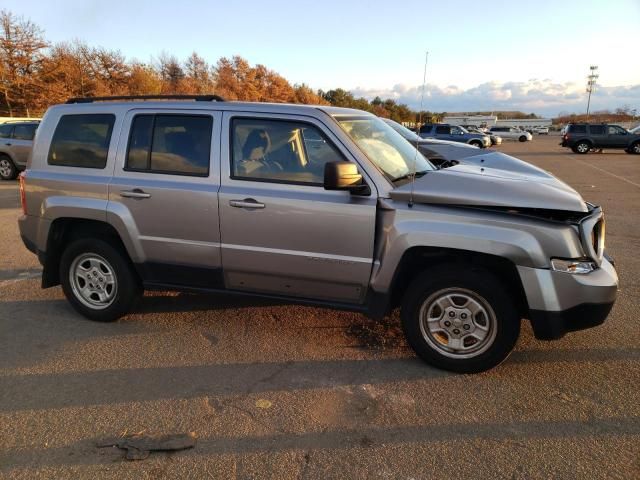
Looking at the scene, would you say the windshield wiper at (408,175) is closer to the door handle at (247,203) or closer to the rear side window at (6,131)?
the door handle at (247,203)

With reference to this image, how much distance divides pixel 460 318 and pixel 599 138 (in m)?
31.9

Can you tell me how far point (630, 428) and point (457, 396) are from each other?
1.03 meters

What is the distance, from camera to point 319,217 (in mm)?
3555

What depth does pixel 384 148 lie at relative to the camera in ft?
13.1

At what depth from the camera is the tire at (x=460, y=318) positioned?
332cm

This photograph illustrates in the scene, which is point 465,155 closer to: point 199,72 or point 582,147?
point 582,147

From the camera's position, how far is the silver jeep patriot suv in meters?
3.23

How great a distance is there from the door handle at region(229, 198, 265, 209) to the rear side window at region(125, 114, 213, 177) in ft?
1.24

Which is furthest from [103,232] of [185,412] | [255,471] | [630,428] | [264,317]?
[630,428]

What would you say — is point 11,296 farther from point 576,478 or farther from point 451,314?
point 576,478

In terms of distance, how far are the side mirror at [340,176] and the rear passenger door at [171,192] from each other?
3.39ft

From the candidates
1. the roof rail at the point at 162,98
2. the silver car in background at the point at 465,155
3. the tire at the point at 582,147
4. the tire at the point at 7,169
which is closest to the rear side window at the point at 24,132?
the tire at the point at 7,169

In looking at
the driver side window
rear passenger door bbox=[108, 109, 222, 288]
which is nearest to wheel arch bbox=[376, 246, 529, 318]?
the driver side window

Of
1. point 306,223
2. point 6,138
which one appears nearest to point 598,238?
point 306,223
